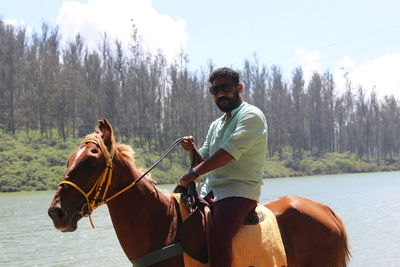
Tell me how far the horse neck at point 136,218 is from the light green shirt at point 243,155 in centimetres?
55

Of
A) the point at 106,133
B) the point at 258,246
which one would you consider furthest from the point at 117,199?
the point at 258,246

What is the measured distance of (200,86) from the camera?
74562mm

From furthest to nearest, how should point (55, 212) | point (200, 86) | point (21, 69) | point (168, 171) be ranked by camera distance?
point (200, 86), point (21, 69), point (168, 171), point (55, 212)

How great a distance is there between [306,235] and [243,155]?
1166mm

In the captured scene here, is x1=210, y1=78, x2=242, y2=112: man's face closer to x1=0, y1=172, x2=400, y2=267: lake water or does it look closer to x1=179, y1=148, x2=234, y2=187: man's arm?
x1=179, y1=148, x2=234, y2=187: man's arm

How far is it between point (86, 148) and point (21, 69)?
60.6 m

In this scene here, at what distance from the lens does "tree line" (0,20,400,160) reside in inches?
2194

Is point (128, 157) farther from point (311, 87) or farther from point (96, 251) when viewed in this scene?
point (311, 87)

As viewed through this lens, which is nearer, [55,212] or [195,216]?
[55,212]

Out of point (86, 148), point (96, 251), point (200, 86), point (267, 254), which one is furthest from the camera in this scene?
point (200, 86)

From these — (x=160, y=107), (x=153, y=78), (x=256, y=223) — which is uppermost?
(x=153, y=78)

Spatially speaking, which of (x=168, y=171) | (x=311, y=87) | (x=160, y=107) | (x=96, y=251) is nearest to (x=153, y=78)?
(x=160, y=107)

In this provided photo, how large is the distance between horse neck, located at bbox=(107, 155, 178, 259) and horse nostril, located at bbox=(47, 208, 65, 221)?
0.46 m

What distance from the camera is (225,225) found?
3.61 meters
